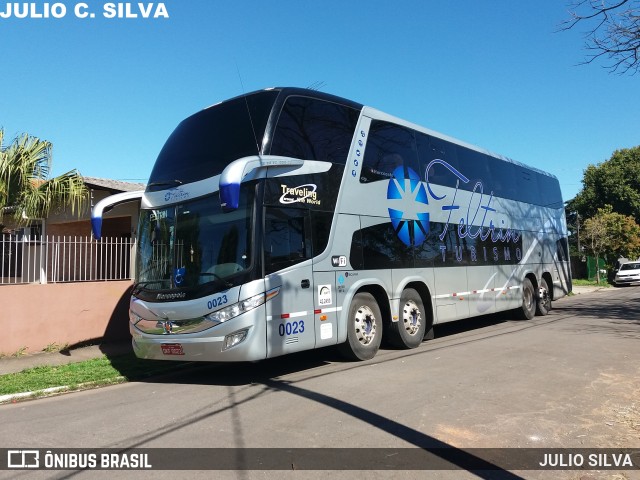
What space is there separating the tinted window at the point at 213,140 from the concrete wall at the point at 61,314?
13.7ft

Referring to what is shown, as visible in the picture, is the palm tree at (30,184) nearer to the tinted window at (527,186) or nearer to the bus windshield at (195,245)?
the bus windshield at (195,245)

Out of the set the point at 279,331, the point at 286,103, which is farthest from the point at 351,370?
the point at 286,103

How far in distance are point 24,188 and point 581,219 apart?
49.9 meters

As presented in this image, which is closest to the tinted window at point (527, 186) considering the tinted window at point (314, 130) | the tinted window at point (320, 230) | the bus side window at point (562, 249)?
the bus side window at point (562, 249)

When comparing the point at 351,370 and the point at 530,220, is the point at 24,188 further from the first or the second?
the point at 530,220

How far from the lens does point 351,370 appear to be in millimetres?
7969

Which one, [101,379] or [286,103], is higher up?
[286,103]

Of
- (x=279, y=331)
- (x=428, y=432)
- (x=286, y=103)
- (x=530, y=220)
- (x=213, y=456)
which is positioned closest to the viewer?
(x=213, y=456)

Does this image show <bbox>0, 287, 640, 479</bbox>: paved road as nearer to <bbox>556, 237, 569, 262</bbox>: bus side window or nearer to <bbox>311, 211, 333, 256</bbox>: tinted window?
<bbox>311, 211, 333, 256</bbox>: tinted window

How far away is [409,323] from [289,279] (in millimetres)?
3520

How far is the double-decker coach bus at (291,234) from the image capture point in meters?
6.96

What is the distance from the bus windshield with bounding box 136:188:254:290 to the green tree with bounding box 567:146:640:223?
1832 inches

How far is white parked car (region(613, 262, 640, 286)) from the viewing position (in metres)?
32.9

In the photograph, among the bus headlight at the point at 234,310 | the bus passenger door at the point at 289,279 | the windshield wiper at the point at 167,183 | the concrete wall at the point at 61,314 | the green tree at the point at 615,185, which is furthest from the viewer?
the green tree at the point at 615,185
